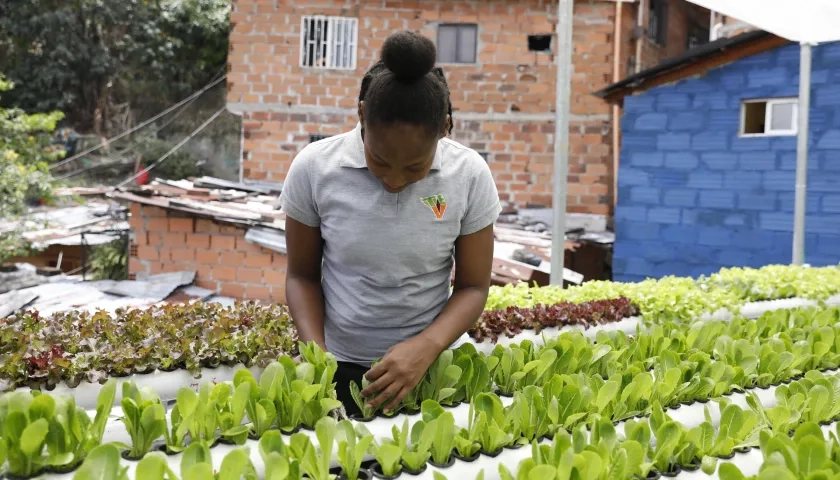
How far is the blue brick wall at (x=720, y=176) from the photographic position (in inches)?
342

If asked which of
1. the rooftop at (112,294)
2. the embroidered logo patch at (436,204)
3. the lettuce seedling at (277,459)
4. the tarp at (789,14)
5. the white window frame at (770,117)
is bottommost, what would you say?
the rooftop at (112,294)

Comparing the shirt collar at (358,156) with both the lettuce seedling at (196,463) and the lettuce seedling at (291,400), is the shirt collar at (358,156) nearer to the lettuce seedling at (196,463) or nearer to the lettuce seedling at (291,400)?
the lettuce seedling at (291,400)

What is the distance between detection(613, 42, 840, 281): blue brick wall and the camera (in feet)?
28.5

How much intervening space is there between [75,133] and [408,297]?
19.8 m

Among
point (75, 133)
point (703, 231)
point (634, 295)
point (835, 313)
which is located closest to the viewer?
point (835, 313)

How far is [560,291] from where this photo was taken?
4.79 meters

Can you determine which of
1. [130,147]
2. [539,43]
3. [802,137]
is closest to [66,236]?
[130,147]

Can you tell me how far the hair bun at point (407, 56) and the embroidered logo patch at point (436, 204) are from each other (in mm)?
285

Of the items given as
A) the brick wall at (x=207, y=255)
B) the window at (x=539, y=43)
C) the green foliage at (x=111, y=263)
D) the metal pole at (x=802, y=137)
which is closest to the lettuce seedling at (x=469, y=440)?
the metal pole at (x=802, y=137)

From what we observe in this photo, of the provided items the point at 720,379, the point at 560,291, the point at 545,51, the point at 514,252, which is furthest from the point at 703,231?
the point at 720,379

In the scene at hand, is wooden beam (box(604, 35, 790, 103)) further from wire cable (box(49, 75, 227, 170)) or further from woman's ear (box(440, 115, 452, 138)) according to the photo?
wire cable (box(49, 75, 227, 170))

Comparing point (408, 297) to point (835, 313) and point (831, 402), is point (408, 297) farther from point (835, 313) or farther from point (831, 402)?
point (835, 313)

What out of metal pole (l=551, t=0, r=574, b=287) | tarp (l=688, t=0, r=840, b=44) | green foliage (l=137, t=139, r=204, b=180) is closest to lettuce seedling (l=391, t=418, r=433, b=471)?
metal pole (l=551, t=0, r=574, b=287)

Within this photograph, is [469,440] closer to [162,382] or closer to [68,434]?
[68,434]
